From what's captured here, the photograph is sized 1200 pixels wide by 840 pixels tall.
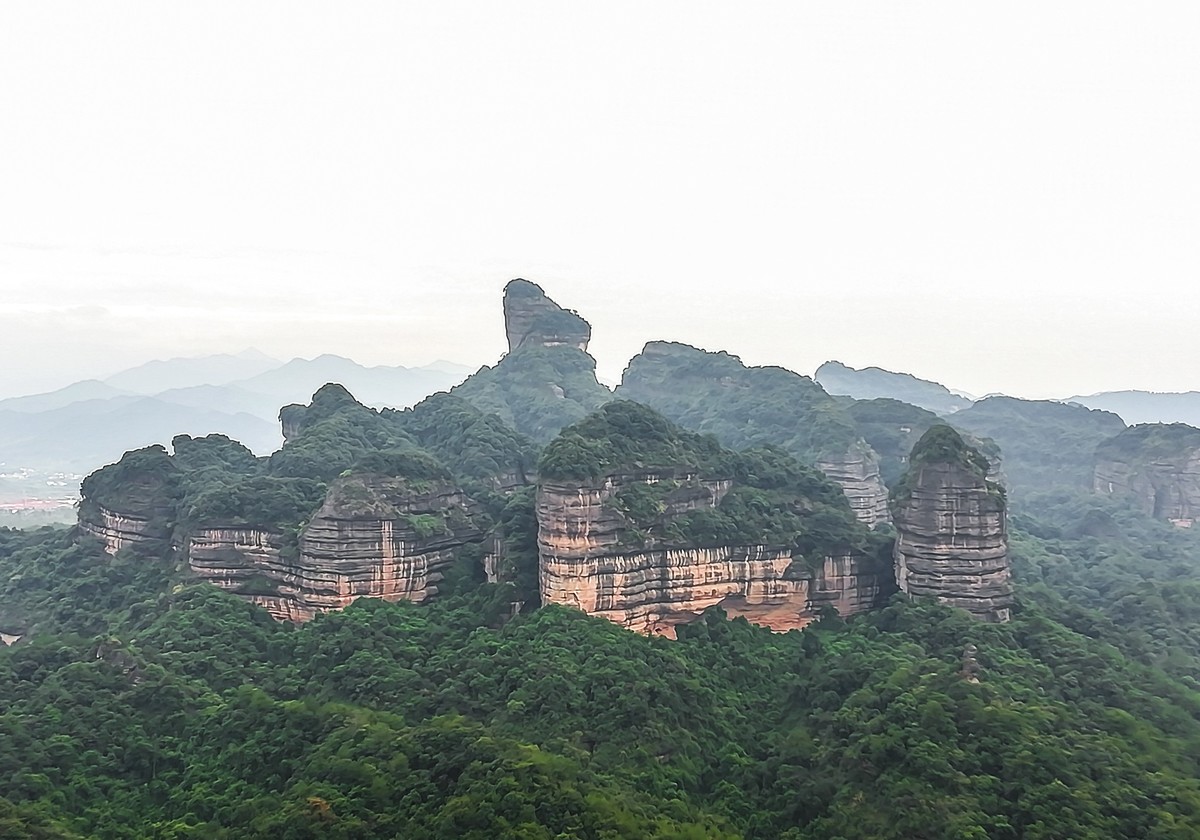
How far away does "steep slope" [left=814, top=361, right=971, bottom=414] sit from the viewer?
154875mm

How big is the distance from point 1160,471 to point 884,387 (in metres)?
87.0

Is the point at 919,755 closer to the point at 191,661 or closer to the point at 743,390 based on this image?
the point at 191,661

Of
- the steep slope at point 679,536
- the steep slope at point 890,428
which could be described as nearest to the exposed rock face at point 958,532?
the steep slope at point 679,536

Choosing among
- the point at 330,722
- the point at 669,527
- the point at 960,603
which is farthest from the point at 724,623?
the point at 330,722

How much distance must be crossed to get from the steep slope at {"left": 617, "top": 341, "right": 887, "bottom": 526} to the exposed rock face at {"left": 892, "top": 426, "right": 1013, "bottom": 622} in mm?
Result: 27106

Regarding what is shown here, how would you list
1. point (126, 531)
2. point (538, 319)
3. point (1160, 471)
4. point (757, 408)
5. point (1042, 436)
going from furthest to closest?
point (1042, 436) → point (538, 319) → point (757, 408) → point (1160, 471) → point (126, 531)

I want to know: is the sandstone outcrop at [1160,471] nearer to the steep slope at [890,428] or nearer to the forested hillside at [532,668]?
the steep slope at [890,428]

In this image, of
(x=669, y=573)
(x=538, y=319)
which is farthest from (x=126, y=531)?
(x=538, y=319)

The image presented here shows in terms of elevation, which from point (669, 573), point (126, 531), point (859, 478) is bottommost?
point (669, 573)

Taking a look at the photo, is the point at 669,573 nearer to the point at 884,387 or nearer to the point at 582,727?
the point at 582,727

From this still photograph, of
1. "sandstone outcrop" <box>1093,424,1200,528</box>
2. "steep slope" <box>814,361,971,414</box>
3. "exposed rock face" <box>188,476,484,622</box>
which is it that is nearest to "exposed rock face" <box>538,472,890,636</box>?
"exposed rock face" <box>188,476,484,622</box>

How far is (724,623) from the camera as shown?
4006 centimetres

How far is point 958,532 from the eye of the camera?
3988 cm

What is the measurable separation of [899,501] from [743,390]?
45920 mm
